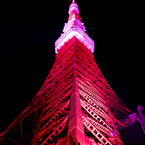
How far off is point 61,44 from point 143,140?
1541cm

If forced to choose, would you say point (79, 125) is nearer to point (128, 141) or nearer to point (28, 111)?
point (128, 141)

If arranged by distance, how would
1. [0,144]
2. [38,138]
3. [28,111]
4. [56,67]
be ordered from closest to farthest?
[38,138] → [0,144] → [28,111] → [56,67]

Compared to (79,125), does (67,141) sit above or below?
below

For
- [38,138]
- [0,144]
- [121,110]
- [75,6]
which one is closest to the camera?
[38,138]

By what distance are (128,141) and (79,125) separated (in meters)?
3.61

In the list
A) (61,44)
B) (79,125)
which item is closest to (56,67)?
(61,44)

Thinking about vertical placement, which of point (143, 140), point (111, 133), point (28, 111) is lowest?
point (143, 140)

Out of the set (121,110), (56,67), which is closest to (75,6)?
(56,67)

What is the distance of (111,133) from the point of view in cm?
497

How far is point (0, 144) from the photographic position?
6.60 m

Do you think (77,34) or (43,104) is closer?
(43,104)

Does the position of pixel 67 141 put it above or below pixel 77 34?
below

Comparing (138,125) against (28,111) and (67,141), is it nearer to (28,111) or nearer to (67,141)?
(67,141)

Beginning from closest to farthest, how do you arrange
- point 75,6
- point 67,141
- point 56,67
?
point 67,141, point 56,67, point 75,6
